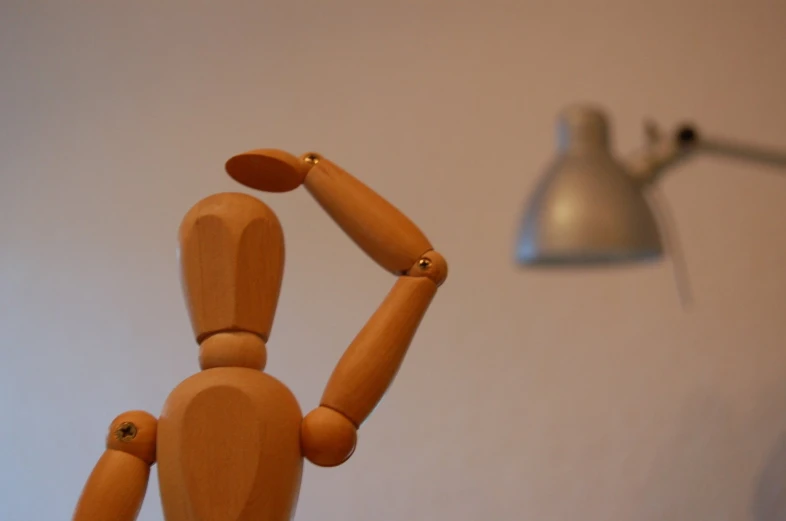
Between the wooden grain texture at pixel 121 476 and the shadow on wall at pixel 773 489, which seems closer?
the wooden grain texture at pixel 121 476

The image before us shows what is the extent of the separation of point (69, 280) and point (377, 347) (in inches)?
27.3


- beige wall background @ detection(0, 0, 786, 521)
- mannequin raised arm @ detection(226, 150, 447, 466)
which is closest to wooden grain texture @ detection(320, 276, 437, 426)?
mannequin raised arm @ detection(226, 150, 447, 466)

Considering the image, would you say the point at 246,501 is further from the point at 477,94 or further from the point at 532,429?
the point at 477,94

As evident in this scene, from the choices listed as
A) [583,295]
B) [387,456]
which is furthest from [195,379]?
[583,295]

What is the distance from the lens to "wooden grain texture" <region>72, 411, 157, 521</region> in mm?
401

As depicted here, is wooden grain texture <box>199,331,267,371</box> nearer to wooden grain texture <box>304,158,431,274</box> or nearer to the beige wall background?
wooden grain texture <box>304,158,431,274</box>

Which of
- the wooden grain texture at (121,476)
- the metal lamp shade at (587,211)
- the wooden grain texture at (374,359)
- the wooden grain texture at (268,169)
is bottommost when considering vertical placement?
the wooden grain texture at (121,476)

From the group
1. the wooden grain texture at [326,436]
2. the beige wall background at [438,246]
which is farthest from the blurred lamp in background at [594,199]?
the beige wall background at [438,246]

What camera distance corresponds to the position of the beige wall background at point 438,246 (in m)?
0.75

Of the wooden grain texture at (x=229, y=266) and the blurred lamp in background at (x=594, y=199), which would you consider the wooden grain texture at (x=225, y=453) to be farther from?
the blurred lamp in background at (x=594, y=199)

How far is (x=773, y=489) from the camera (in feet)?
2.30

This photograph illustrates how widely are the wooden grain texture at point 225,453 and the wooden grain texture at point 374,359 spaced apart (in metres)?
0.04

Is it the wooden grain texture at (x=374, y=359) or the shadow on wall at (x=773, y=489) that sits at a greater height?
the wooden grain texture at (x=374, y=359)

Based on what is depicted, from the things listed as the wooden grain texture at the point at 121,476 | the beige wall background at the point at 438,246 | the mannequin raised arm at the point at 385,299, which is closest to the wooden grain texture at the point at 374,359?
the mannequin raised arm at the point at 385,299
